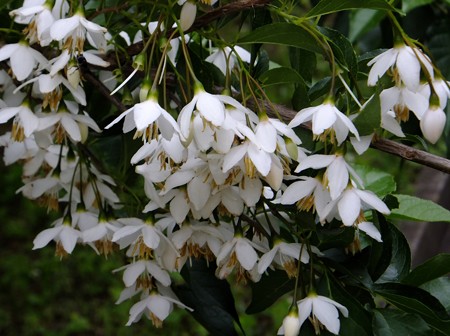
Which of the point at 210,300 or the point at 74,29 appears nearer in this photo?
the point at 74,29

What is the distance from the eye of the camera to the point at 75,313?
11.0 ft

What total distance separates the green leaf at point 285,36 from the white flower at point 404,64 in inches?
3.0

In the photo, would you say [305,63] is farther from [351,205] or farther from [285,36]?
[351,205]

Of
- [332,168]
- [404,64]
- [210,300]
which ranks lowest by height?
[210,300]

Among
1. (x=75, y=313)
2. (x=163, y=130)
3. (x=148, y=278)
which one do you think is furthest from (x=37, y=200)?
(x=75, y=313)

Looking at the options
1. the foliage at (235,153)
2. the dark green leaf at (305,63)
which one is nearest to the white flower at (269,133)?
the foliage at (235,153)

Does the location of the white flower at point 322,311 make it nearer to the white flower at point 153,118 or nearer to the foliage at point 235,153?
the foliage at point 235,153

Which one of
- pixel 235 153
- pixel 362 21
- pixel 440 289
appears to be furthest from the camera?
pixel 362 21

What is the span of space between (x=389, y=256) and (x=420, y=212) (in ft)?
0.78

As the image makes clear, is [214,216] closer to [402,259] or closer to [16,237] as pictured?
[402,259]

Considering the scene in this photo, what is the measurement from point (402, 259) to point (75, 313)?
246 cm

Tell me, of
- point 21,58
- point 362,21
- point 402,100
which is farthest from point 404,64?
point 362,21

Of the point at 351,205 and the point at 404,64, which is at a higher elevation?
the point at 404,64

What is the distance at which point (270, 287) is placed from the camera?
110 cm
